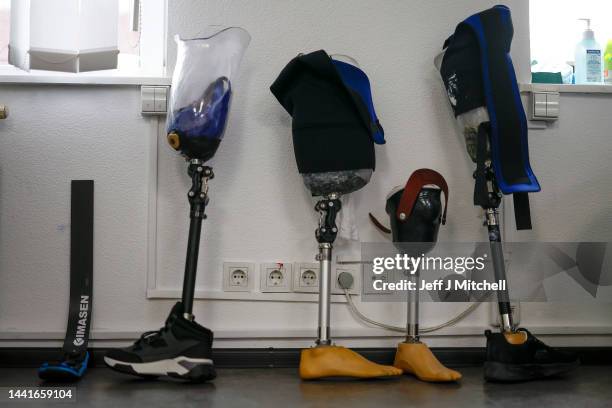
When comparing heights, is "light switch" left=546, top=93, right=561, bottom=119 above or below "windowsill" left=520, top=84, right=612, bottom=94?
below

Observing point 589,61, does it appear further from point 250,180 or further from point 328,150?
point 250,180

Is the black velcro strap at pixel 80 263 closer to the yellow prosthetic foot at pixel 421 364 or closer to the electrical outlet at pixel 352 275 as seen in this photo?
the electrical outlet at pixel 352 275

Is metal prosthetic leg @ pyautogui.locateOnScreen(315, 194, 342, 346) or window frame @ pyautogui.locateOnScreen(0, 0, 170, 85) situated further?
window frame @ pyautogui.locateOnScreen(0, 0, 170, 85)

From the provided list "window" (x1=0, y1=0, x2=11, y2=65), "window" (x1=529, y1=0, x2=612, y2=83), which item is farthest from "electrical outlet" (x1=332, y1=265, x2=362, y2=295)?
"window" (x1=0, y1=0, x2=11, y2=65)

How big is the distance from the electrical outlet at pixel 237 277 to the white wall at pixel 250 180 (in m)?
0.03

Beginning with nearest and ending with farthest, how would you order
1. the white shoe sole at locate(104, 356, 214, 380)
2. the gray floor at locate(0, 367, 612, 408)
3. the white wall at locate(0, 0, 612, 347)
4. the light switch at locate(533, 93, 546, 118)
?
the gray floor at locate(0, 367, 612, 408), the white shoe sole at locate(104, 356, 214, 380), the white wall at locate(0, 0, 612, 347), the light switch at locate(533, 93, 546, 118)

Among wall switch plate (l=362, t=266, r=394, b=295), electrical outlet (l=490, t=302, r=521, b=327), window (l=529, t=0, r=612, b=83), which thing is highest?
window (l=529, t=0, r=612, b=83)

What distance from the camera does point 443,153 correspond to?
82.5 inches

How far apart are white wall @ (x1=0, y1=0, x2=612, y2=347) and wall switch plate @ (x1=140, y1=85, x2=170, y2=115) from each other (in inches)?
1.7

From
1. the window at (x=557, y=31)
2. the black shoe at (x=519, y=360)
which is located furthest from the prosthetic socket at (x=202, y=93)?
the window at (x=557, y=31)

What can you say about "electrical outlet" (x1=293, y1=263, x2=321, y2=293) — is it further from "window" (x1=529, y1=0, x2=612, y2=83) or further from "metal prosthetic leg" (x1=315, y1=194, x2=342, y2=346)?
"window" (x1=529, y1=0, x2=612, y2=83)

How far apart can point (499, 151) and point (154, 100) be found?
1.07 metres

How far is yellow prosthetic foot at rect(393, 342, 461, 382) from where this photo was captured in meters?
1.69

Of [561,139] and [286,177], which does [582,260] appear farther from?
[286,177]
